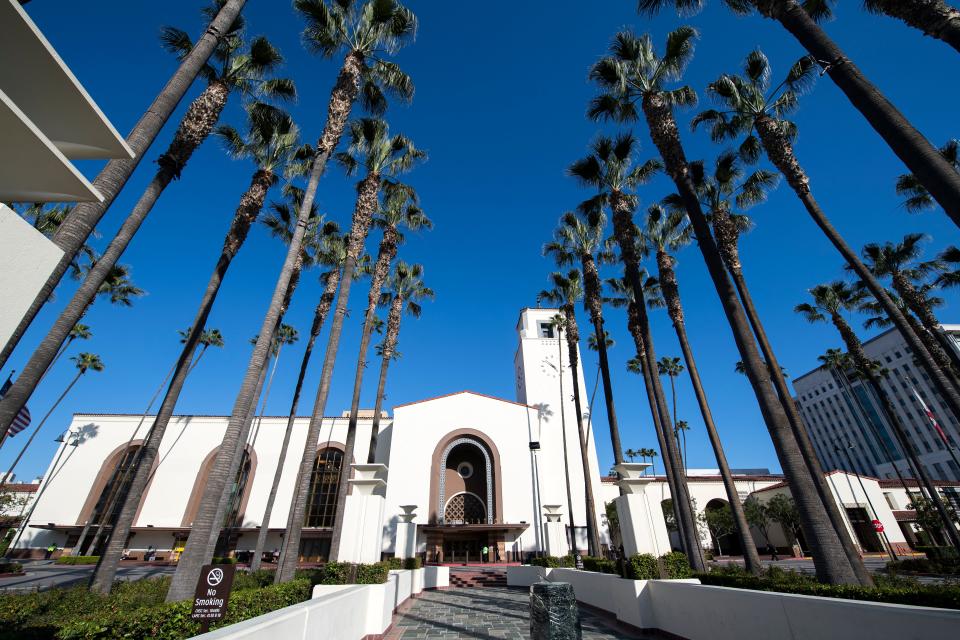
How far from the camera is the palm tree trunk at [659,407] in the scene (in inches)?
442

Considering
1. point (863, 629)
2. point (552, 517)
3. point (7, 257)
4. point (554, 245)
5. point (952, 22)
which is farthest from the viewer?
point (554, 245)

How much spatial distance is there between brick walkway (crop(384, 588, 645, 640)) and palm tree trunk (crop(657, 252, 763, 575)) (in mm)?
5778

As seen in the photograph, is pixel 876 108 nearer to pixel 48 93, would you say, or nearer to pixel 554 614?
pixel 554 614

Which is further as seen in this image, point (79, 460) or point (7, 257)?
point (79, 460)

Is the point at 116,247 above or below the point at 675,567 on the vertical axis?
above

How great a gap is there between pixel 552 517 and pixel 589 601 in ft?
24.5

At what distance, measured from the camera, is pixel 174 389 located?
39.5ft

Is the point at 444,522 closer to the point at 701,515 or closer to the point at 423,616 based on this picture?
the point at 423,616

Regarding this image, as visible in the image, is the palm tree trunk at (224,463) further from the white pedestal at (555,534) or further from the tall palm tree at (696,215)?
the white pedestal at (555,534)

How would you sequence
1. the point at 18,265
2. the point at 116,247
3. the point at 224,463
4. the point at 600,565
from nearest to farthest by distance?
the point at 18,265, the point at 224,463, the point at 116,247, the point at 600,565

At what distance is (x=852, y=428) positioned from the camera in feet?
233

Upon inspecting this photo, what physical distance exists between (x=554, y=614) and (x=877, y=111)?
29.7ft

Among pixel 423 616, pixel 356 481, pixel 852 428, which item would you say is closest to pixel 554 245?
pixel 356 481

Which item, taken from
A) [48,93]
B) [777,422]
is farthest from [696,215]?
[48,93]
